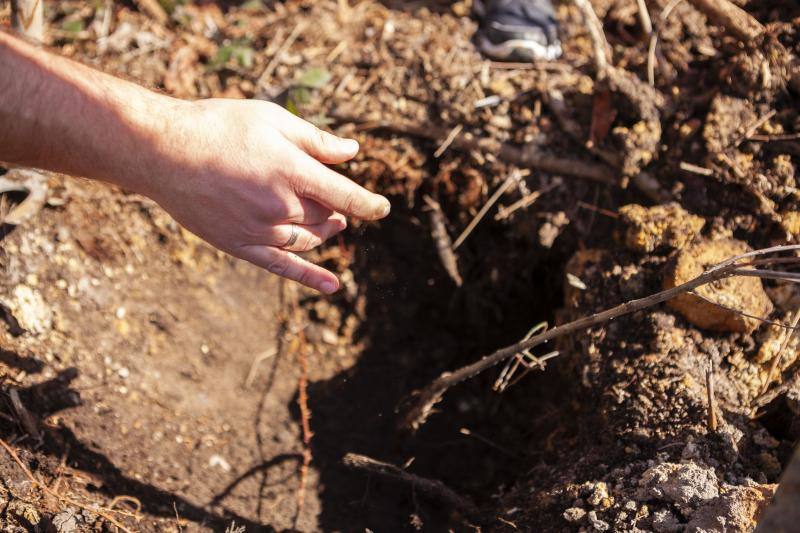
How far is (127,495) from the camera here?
1.89 metres

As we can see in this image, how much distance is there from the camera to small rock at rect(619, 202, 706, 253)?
1914mm

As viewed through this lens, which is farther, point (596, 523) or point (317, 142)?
point (317, 142)

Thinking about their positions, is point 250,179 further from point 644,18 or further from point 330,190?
point 644,18

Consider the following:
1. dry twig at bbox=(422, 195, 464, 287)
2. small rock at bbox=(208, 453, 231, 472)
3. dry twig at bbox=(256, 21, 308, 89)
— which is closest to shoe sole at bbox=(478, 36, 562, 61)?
dry twig at bbox=(422, 195, 464, 287)

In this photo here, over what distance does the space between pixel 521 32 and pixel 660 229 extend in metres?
1.00

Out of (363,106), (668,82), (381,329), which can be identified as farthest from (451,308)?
(668,82)

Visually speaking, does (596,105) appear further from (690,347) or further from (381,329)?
(381,329)

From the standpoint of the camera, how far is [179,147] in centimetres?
151

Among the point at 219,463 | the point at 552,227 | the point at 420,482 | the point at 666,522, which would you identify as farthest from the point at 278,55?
the point at 666,522

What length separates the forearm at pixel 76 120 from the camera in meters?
1.41

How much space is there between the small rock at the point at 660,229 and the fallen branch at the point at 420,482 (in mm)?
991

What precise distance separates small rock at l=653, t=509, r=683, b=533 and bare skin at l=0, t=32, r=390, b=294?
113 cm

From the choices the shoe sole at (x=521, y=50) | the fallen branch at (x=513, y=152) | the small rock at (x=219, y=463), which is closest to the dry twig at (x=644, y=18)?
the shoe sole at (x=521, y=50)

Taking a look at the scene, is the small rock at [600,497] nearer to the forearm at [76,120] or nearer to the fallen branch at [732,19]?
the forearm at [76,120]
